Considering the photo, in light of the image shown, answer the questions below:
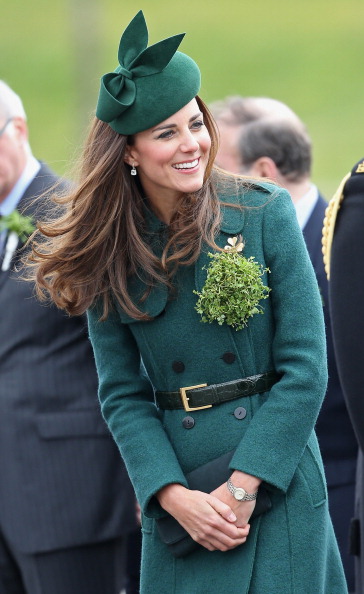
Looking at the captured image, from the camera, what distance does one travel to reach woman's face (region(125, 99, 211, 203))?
10.3 ft

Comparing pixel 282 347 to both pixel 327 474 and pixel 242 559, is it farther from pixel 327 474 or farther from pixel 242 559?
pixel 327 474

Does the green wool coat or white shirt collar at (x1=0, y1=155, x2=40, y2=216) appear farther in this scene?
white shirt collar at (x1=0, y1=155, x2=40, y2=216)

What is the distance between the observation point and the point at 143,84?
3.12m

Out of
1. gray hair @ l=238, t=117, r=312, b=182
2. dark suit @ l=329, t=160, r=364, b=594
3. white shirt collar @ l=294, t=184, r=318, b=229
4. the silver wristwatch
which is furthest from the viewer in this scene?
gray hair @ l=238, t=117, r=312, b=182

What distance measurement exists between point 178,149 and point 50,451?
168 cm

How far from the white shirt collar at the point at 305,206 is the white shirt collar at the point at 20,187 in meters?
1.04

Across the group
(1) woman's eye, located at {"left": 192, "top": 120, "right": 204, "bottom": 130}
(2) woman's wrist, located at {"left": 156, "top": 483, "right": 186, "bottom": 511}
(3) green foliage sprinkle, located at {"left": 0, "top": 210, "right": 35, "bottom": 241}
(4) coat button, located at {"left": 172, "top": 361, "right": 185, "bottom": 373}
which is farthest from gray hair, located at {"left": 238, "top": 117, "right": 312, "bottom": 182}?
(2) woman's wrist, located at {"left": 156, "top": 483, "right": 186, "bottom": 511}

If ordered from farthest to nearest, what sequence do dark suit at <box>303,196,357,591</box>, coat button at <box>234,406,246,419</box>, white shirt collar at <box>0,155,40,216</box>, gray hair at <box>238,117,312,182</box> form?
gray hair at <box>238,117,312,182</box>
white shirt collar at <box>0,155,40,216</box>
dark suit at <box>303,196,357,591</box>
coat button at <box>234,406,246,419</box>

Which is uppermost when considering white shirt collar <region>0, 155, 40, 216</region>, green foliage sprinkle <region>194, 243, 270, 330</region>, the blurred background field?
the blurred background field

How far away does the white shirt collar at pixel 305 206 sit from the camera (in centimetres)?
449

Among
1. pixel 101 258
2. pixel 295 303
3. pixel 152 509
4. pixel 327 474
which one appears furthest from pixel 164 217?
pixel 327 474

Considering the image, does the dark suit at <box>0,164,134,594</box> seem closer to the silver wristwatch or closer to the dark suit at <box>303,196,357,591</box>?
the dark suit at <box>303,196,357,591</box>

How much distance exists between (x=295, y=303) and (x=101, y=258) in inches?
22.2

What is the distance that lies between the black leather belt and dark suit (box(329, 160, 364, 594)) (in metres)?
0.24
